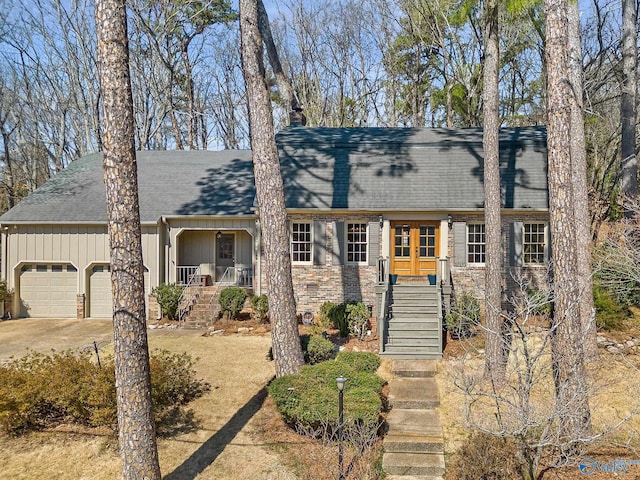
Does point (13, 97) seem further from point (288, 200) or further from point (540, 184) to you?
point (540, 184)

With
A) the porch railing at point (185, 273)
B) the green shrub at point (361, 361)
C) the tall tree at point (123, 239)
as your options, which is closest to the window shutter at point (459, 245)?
the green shrub at point (361, 361)

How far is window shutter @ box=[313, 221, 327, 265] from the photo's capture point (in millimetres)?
13766

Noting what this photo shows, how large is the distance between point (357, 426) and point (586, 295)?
583cm

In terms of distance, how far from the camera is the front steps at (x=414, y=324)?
34.2 ft

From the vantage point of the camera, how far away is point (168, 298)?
13922 mm

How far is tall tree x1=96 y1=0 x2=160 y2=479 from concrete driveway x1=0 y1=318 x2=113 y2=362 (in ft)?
22.9

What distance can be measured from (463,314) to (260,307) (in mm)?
5606

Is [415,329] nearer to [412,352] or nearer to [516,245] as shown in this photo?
[412,352]

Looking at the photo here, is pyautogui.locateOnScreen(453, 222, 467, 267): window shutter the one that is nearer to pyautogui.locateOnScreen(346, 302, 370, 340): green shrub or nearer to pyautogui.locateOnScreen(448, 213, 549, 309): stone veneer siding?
pyautogui.locateOnScreen(448, 213, 549, 309): stone veneer siding

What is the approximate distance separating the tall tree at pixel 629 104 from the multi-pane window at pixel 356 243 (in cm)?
769

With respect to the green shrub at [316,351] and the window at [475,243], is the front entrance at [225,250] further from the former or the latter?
the window at [475,243]

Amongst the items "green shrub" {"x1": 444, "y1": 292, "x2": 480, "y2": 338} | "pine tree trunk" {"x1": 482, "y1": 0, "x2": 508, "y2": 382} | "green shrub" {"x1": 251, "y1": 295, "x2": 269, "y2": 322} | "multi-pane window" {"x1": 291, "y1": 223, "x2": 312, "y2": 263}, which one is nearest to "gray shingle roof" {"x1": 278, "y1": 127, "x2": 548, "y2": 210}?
"multi-pane window" {"x1": 291, "y1": 223, "x2": 312, "y2": 263}

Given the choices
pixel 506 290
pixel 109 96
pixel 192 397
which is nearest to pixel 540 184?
pixel 506 290

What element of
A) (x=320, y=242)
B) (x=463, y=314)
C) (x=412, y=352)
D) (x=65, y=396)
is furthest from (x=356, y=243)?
(x=65, y=396)
